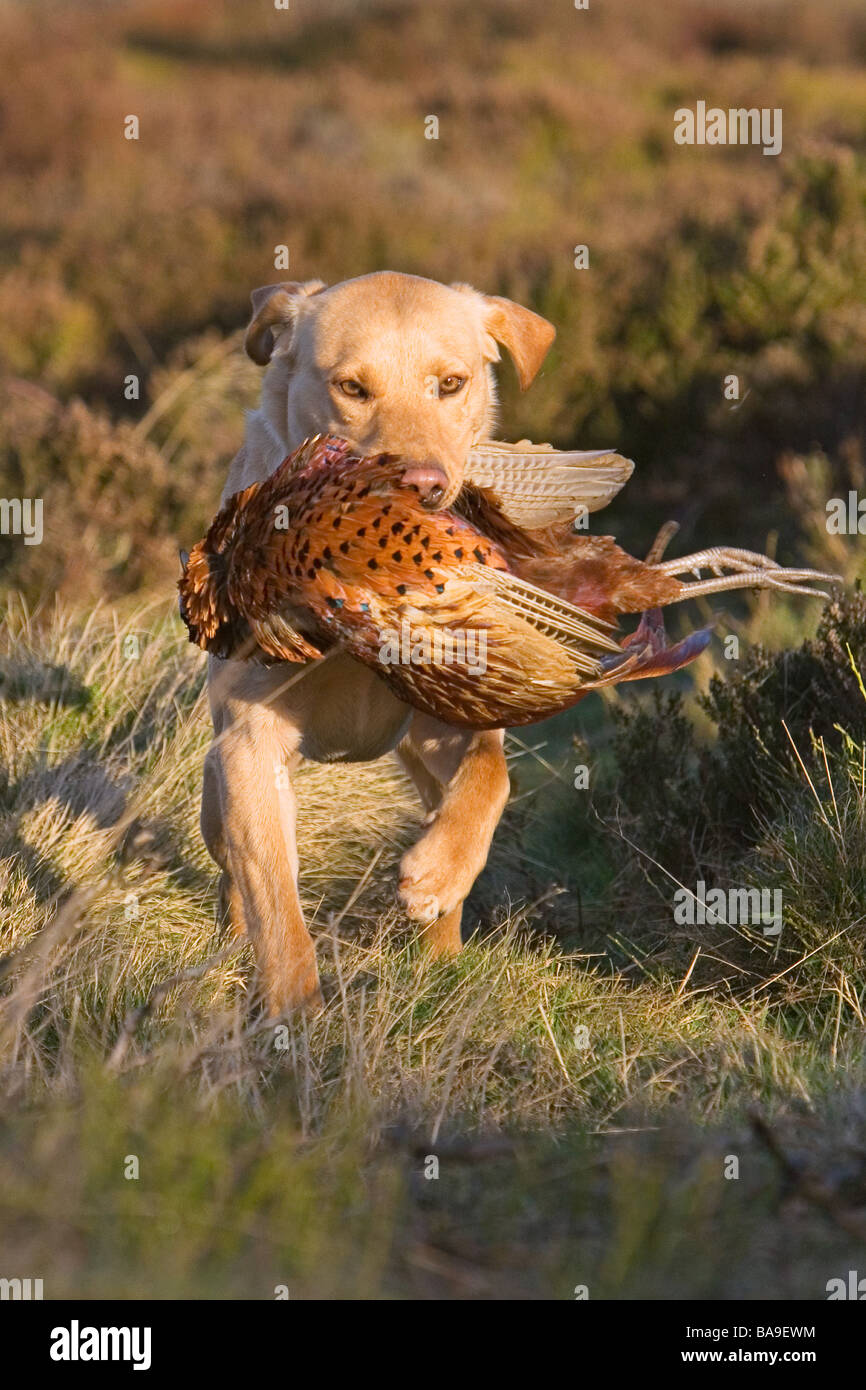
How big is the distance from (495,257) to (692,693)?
6.88m

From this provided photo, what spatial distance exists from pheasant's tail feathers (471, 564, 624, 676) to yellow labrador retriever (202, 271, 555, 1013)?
0.97 feet

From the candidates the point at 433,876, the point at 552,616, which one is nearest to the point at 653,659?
the point at 552,616

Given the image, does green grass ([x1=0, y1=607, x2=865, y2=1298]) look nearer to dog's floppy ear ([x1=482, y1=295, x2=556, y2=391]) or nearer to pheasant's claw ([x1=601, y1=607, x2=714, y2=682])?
pheasant's claw ([x1=601, y1=607, x2=714, y2=682])

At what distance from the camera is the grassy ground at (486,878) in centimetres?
251

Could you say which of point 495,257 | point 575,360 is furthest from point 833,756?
point 495,257

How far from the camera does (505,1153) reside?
2809mm

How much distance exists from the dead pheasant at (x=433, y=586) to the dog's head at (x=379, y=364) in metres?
0.33

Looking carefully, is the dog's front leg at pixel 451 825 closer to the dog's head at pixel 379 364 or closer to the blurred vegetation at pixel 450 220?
the dog's head at pixel 379 364

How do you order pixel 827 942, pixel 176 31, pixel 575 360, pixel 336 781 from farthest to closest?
pixel 176 31 < pixel 575 360 < pixel 336 781 < pixel 827 942

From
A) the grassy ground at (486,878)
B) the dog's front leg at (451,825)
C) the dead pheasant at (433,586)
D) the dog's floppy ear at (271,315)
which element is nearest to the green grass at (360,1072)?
the grassy ground at (486,878)

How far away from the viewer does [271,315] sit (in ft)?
13.7

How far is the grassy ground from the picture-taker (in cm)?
251

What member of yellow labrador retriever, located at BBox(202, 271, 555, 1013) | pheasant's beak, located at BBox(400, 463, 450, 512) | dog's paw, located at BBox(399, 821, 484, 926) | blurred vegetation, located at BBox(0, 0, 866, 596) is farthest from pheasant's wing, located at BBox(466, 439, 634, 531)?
blurred vegetation, located at BBox(0, 0, 866, 596)

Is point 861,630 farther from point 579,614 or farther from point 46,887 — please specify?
point 46,887
